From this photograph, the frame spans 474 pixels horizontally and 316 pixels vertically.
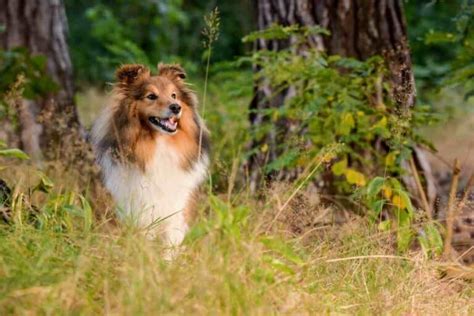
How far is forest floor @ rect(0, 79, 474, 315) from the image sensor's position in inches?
162

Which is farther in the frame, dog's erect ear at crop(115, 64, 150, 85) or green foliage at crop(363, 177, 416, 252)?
dog's erect ear at crop(115, 64, 150, 85)

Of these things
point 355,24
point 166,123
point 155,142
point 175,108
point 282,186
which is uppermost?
point 355,24

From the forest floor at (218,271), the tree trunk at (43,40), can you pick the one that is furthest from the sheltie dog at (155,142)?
the tree trunk at (43,40)

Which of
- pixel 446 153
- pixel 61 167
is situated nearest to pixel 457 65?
pixel 61 167

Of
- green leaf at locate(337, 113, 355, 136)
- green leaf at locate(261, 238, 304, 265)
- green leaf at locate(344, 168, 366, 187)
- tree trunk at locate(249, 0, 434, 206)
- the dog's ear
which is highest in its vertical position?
tree trunk at locate(249, 0, 434, 206)

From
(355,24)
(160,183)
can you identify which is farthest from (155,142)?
(355,24)

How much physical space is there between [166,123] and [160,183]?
0.38 m

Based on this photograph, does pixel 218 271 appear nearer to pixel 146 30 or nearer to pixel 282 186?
pixel 282 186

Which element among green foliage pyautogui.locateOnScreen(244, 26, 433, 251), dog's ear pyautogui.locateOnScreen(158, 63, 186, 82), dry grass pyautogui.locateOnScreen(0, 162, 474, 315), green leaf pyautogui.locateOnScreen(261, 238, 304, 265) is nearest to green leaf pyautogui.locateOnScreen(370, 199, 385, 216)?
dry grass pyautogui.locateOnScreen(0, 162, 474, 315)

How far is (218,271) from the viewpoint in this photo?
4227 millimetres

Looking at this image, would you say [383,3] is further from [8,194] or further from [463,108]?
[463,108]

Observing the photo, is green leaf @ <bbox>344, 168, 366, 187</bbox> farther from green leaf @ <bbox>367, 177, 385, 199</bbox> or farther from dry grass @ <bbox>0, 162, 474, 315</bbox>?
dry grass @ <bbox>0, 162, 474, 315</bbox>

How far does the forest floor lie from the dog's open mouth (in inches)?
41.3

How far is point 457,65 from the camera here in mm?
6887
